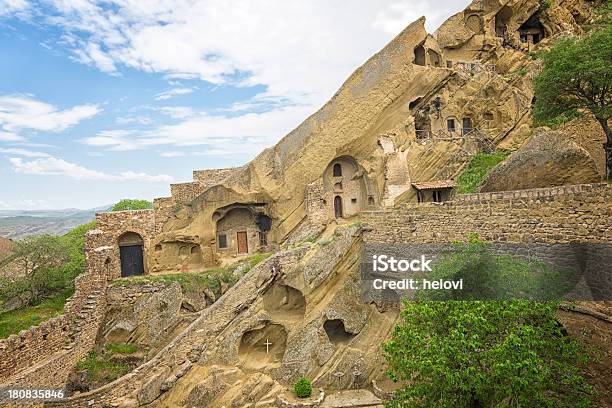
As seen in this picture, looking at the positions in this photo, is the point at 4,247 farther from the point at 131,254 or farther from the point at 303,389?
the point at 303,389

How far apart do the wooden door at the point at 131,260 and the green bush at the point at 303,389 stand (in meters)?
11.5

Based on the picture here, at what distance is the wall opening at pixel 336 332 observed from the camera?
1752cm

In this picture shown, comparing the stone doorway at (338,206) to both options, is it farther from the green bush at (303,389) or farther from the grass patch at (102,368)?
the grass patch at (102,368)

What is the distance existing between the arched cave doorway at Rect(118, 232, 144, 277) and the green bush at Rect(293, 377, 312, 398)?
11476 mm

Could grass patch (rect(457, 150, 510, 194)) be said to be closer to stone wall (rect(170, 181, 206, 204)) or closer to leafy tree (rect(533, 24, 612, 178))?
leafy tree (rect(533, 24, 612, 178))

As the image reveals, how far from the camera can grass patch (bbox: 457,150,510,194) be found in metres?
20.9

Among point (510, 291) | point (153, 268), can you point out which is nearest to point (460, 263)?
point (510, 291)

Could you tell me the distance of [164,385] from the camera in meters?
15.5

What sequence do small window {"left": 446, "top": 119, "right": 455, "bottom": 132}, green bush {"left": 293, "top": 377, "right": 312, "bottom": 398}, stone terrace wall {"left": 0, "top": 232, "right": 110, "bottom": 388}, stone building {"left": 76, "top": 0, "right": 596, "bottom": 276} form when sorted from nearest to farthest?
stone terrace wall {"left": 0, "top": 232, "right": 110, "bottom": 388}
green bush {"left": 293, "top": 377, "right": 312, "bottom": 398}
stone building {"left": 76, "top": 0, "right": 596, "bottom": 276}
small window {"left": 446, "top": 119, "right": 455, "bottom": 132}

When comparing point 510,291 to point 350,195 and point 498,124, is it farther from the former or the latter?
point 498,124

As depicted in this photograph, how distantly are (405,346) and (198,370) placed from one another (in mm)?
10013

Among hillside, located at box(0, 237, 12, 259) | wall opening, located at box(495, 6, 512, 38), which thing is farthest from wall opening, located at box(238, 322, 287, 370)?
wall opening, located at box(495, 6, 512, 38)

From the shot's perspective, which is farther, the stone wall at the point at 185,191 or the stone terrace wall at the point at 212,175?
the stone terrace wall at the point at 212,175

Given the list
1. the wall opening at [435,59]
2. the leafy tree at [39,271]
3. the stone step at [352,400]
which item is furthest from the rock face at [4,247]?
the wall opening at [435,59]
